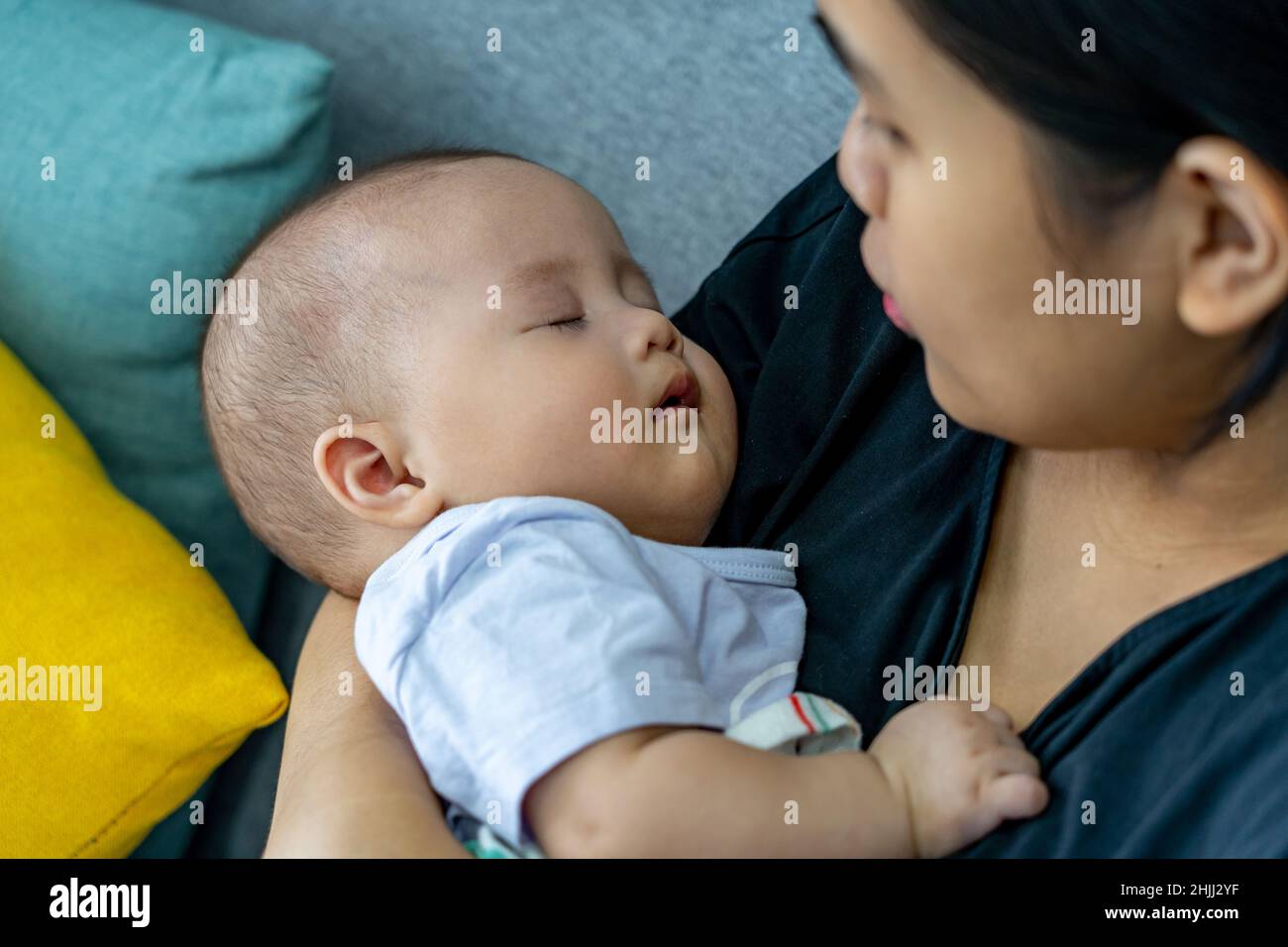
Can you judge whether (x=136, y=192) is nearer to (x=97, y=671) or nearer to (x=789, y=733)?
(x=97, y=671)

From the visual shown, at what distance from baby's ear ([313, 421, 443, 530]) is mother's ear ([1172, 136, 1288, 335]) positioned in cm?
60

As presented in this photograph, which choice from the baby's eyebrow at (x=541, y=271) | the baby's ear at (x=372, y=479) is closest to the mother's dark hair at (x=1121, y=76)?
the baby's eyebrow at (x=541, y=271)

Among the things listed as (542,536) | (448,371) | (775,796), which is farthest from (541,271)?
(775,796)

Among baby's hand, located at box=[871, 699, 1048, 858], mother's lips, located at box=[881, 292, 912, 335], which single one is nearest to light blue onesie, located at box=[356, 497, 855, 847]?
baby's hand, located at box=[871, 699, 1048, 858]

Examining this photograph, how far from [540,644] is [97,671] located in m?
0.70

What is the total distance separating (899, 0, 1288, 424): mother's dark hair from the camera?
0.71 metres

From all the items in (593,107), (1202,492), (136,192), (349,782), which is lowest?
(349,782)

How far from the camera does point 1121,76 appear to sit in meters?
0.72

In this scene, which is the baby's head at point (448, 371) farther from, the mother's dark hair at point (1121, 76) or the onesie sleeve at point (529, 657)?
the mother's dark hair at point (1121, 76)

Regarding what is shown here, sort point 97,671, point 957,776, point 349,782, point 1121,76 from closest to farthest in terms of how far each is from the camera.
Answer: point 1121,76 → point 957,776 → point 349,782 → point 97,671

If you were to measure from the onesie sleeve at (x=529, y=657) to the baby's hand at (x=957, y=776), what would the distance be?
129 millimetres

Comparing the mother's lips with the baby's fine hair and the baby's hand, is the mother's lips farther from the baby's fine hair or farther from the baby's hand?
the baby's fine hair

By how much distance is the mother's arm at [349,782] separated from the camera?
943mm
